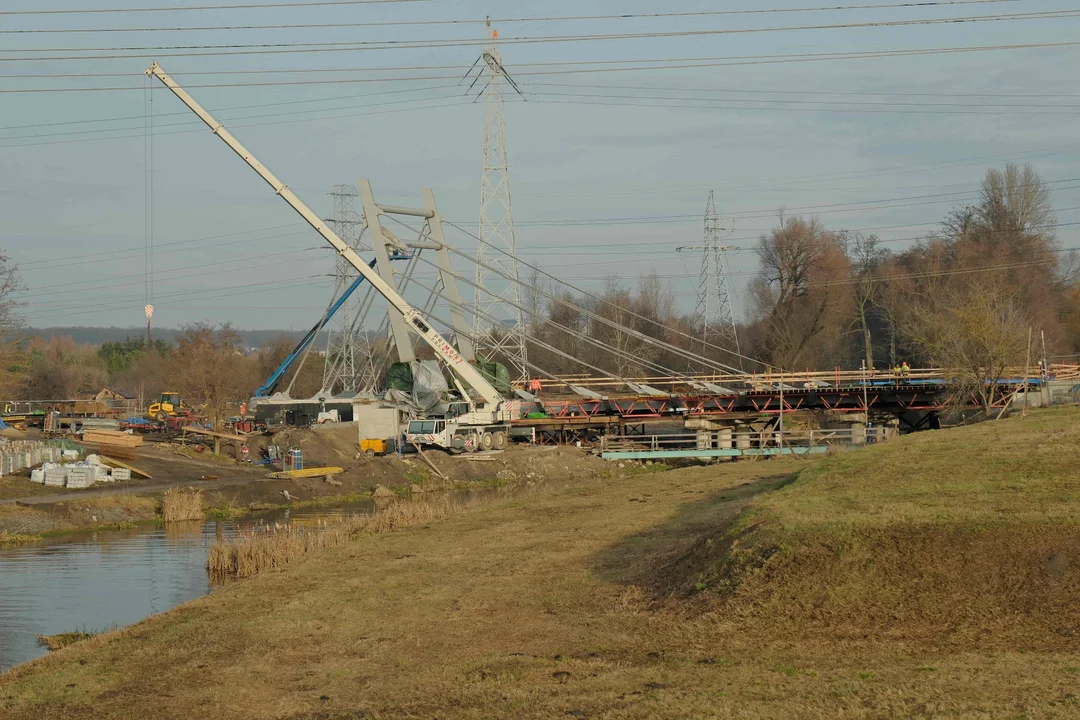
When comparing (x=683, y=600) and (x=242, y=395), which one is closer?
(x=683, y=600)

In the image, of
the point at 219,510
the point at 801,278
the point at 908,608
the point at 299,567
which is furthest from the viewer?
the point at 801,278

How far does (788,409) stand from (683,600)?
4355 centimetres

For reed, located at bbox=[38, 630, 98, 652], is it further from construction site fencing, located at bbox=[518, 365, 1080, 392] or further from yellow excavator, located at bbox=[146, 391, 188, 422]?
yellow excavator, located at bbox=[146, 391, 188, 422]

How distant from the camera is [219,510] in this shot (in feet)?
130

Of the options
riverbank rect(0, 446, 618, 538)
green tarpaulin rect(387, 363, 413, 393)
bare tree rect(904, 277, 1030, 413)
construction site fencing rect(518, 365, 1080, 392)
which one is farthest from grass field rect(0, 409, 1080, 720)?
green tarpaulin rect(387, 363, 413, 393)

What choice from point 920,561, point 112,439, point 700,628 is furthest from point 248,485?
point 920,561

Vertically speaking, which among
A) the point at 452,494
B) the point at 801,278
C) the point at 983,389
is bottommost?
the point at 452,494

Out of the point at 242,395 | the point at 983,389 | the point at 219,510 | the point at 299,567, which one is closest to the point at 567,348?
the point at 242,395

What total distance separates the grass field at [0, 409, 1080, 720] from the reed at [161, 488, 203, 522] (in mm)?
17451

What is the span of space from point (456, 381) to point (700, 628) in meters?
43.7

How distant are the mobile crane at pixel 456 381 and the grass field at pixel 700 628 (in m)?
33.1

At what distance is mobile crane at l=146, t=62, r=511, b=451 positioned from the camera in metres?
54.3

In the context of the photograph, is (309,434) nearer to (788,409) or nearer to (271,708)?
(788,409)

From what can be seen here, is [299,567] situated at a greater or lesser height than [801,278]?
lesser
